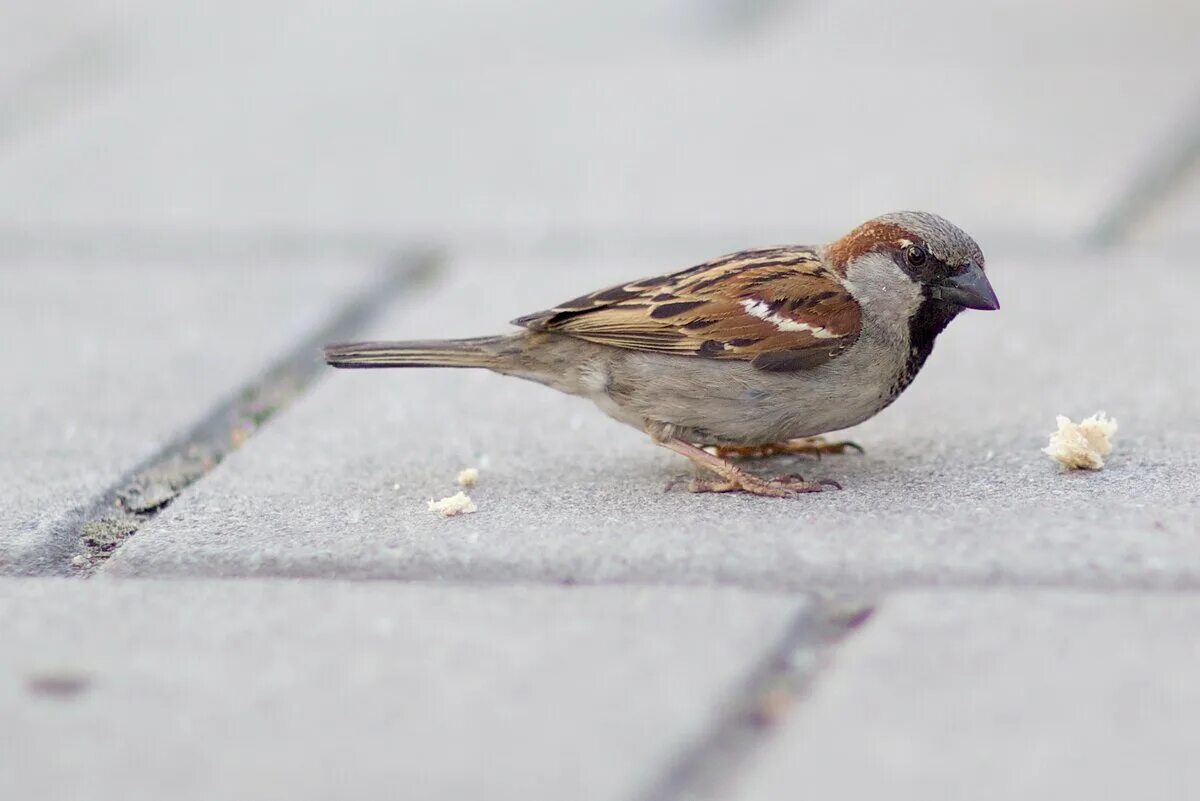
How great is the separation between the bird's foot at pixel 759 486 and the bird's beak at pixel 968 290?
0.58 m

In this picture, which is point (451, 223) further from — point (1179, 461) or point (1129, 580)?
point (1129, 580)

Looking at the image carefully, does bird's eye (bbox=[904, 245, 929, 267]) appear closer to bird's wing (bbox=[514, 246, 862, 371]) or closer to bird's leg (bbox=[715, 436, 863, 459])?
bird's wing (bbox=[514, 246, 862, 371])

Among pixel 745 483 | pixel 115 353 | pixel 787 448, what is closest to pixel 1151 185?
pixel 787 448

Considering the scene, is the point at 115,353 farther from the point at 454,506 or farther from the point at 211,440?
the point at 454,506

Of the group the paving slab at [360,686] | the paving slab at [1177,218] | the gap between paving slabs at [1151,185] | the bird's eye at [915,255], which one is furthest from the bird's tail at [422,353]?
the paving slab at [1177,218]

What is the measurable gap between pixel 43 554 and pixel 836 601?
1.65 metres

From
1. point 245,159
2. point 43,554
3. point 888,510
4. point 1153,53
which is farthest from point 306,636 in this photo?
point 1153,53

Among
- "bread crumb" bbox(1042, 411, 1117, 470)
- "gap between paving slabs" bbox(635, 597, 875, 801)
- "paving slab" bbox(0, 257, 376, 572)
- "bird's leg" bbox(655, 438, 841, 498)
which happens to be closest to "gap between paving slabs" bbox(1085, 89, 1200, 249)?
"bread crumb" bbox(1042, 411, 1117, 470)

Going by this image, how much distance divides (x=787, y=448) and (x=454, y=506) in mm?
1089

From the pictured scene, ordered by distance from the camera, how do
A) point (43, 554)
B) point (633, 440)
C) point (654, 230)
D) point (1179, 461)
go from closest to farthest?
1. point (43, 554)
2. point (1179, 461)
3. point (633, 440)
4. point (654, 230)

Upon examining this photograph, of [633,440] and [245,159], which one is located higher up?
[245,159]

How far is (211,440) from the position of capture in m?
4.23

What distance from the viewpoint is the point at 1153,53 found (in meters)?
7.57

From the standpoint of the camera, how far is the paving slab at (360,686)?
2309 mm
